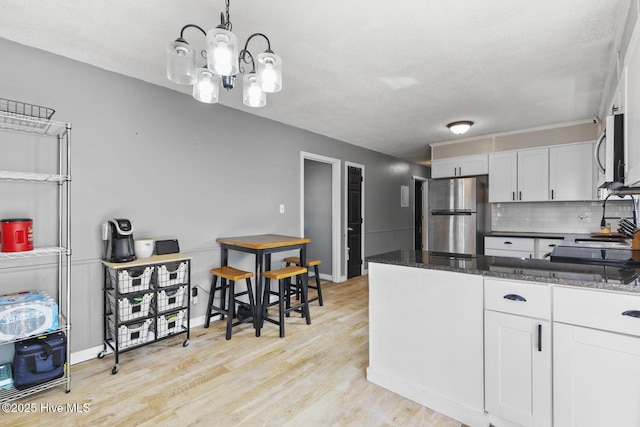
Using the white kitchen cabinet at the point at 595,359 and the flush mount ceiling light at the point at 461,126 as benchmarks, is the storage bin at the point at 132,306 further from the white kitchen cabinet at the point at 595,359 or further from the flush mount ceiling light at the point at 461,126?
the flush mount ceiling light at the point at 461,126

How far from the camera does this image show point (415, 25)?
6.55ft

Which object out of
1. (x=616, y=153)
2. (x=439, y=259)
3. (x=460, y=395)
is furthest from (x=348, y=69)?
(x=460, y=395)

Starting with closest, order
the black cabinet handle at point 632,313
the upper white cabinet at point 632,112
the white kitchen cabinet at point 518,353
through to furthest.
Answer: the black cabinet handle at point 632,313 < the upper white cabinet at point 632,112 < the white kitchen cabinet at point 518,353

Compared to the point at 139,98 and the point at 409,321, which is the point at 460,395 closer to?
the point at 409,321

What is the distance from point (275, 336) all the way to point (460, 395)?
5.68 feet

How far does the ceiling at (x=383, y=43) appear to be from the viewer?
6.03 feet

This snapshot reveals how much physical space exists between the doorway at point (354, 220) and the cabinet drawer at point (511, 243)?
1955 millimetres

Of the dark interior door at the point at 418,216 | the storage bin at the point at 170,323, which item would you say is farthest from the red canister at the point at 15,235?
the dark interior door at the point at 418,216

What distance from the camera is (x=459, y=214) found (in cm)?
466

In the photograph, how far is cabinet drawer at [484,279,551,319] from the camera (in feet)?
4.91

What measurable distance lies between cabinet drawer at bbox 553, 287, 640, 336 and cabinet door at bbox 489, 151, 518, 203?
3.56 metres

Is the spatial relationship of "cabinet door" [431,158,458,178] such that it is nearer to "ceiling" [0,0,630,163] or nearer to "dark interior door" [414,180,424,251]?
"ceiling" [0,0,630,163]

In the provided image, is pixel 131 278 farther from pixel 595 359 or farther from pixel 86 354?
pixel 595 359

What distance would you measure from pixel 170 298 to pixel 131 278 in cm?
37
